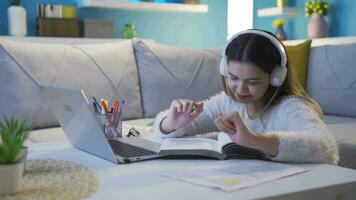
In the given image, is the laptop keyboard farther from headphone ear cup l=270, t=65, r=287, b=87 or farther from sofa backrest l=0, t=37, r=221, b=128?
sofa backrest l=0, t=37, r=221, b=128

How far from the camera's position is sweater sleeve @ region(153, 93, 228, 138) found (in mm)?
1324

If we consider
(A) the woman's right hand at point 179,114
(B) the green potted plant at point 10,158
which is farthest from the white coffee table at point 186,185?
(A) the woman's right hand at point 179,114

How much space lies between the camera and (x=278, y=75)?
4.02 feet

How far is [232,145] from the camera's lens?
1.02 metres

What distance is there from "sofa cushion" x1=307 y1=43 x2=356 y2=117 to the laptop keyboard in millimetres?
1597

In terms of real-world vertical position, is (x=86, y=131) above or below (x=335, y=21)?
below

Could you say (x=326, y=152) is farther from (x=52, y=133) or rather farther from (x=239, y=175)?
(x=52, y=133)

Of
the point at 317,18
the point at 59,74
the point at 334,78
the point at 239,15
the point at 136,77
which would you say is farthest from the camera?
the point at 239,15

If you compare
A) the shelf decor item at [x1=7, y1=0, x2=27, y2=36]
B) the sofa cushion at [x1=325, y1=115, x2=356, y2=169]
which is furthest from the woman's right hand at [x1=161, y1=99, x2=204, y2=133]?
the shelf decor item at [x1=7, y1=0, x2=27, y2=36]

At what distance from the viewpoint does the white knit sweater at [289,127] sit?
989mm

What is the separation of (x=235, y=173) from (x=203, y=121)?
0.57 metres

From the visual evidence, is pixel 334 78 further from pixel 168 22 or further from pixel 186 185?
pixel 186 185

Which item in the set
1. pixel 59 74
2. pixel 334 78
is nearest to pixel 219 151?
pixel 59 74

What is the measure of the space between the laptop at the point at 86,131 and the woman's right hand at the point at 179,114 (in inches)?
3.8
